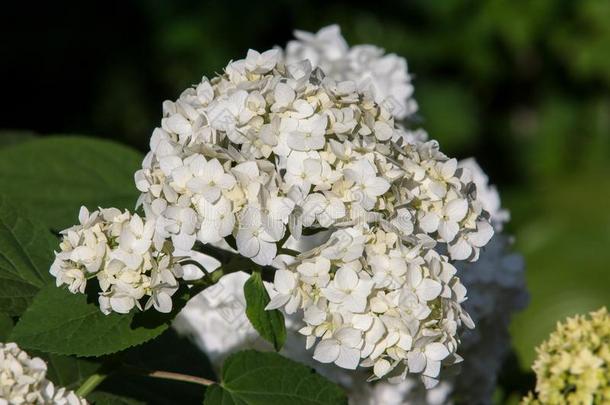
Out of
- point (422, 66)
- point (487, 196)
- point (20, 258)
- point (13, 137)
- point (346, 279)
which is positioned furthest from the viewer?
point (422, 66)

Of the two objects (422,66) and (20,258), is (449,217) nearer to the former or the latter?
(20,258)

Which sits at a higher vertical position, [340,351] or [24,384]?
[340,351]

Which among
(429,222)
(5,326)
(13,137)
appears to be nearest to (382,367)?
(429,222)

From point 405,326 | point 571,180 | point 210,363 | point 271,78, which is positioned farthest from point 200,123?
point 571,180

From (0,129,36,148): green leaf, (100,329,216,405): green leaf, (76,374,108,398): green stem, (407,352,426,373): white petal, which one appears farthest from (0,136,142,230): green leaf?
(407,352,426,373): white petal

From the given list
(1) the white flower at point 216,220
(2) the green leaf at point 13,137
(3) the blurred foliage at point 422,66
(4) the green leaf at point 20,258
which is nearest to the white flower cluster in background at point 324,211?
(1) the white flower at point 216,220

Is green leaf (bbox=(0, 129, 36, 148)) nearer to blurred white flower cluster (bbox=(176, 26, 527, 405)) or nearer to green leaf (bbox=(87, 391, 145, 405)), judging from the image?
green leaf (bbox=(87, 391, 145, 405))
